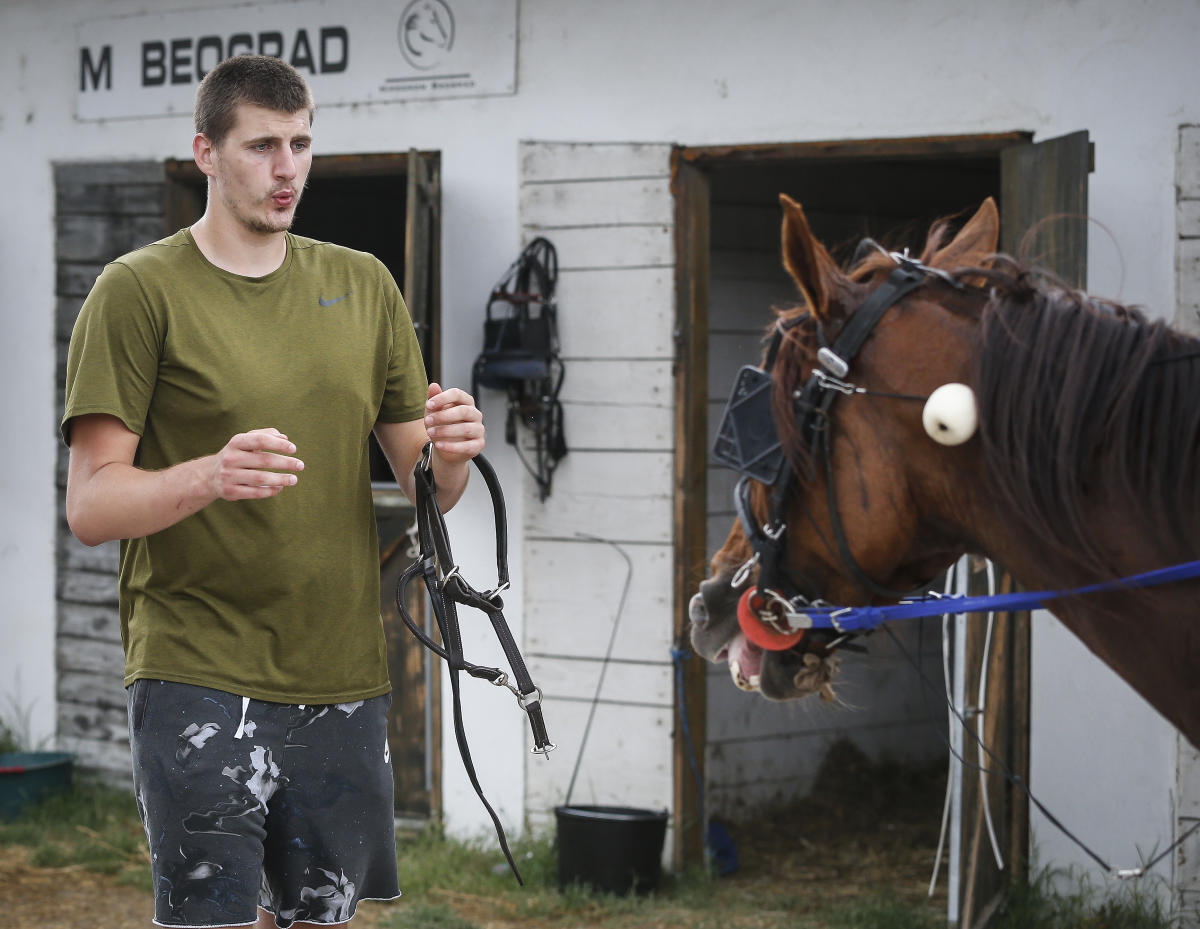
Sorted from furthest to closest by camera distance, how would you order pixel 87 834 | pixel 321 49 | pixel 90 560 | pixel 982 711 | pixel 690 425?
pixel 90 560
pixel 87 834
pixel 321 49
pixel 690 425
pixel 982 711

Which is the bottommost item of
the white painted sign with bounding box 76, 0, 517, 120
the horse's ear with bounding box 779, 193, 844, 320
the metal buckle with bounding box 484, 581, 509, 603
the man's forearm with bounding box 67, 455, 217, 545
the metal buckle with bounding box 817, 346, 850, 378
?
the metal buckle with bounding box 484, 581, 509, 603

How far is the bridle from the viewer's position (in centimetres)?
216

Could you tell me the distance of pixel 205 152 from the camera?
90.0 inches

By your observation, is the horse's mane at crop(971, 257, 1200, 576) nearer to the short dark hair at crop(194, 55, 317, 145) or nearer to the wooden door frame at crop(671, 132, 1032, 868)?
the short dark hair at crop(194, 55, 317, 145)

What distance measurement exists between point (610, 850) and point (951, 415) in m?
3.07

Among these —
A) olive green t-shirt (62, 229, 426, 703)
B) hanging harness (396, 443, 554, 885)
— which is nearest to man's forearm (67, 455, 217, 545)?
olive green t-shirt (62, 229, 426, 703)

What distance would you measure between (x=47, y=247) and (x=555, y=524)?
2663mm

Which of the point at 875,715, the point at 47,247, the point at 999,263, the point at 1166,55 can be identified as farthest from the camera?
the point at 875,715

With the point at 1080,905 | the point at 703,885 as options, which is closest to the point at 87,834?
the point at 703,885

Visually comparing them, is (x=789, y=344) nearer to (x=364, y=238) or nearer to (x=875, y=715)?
(x=875, y=715)

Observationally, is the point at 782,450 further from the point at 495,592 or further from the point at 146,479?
the point at 146,479

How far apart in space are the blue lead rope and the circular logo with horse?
3.43m

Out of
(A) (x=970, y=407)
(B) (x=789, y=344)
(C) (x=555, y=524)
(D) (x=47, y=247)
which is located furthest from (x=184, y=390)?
(D) (x=47, y=247)

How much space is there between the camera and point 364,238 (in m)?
7.40
